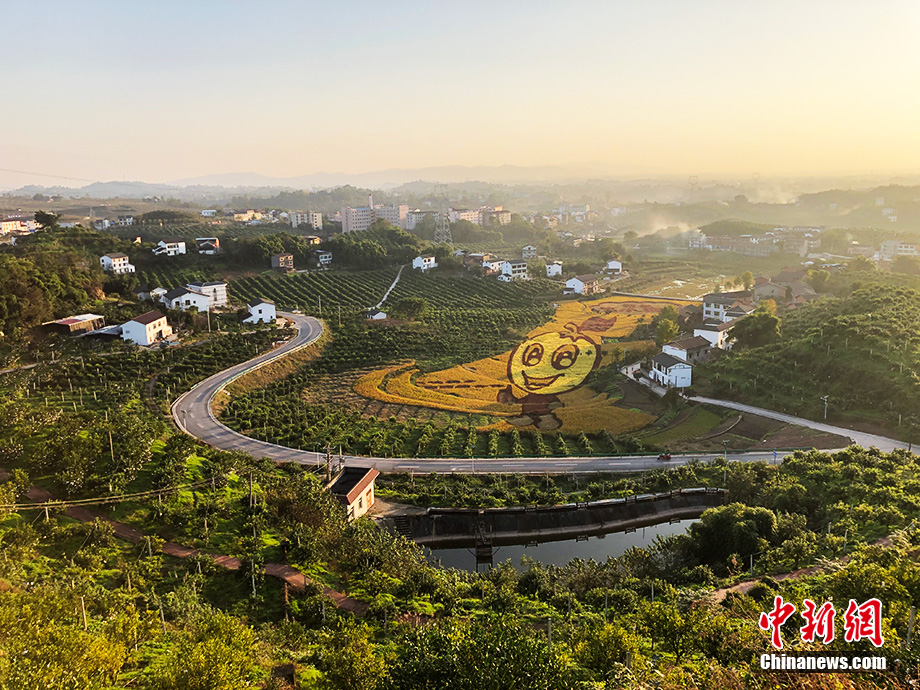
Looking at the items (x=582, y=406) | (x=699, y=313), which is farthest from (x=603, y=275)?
A: (x=582, y=406)

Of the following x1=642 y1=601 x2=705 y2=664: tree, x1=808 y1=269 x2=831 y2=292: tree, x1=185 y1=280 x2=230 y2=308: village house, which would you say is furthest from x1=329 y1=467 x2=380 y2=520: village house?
x1=808 y1=269 x2=831 y2=292: tree

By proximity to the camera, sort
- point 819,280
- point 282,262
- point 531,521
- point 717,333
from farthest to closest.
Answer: point 282,262, point 819,280, point 717,333, point 531,521

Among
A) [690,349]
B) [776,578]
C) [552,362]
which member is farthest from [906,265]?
[776,578]

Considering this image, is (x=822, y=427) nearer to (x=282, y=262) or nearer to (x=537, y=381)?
(x=537, y=381)

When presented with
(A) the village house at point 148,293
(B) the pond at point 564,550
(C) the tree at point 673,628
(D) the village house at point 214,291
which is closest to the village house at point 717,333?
(B) the pond at point 564,550

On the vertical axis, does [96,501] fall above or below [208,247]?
below
